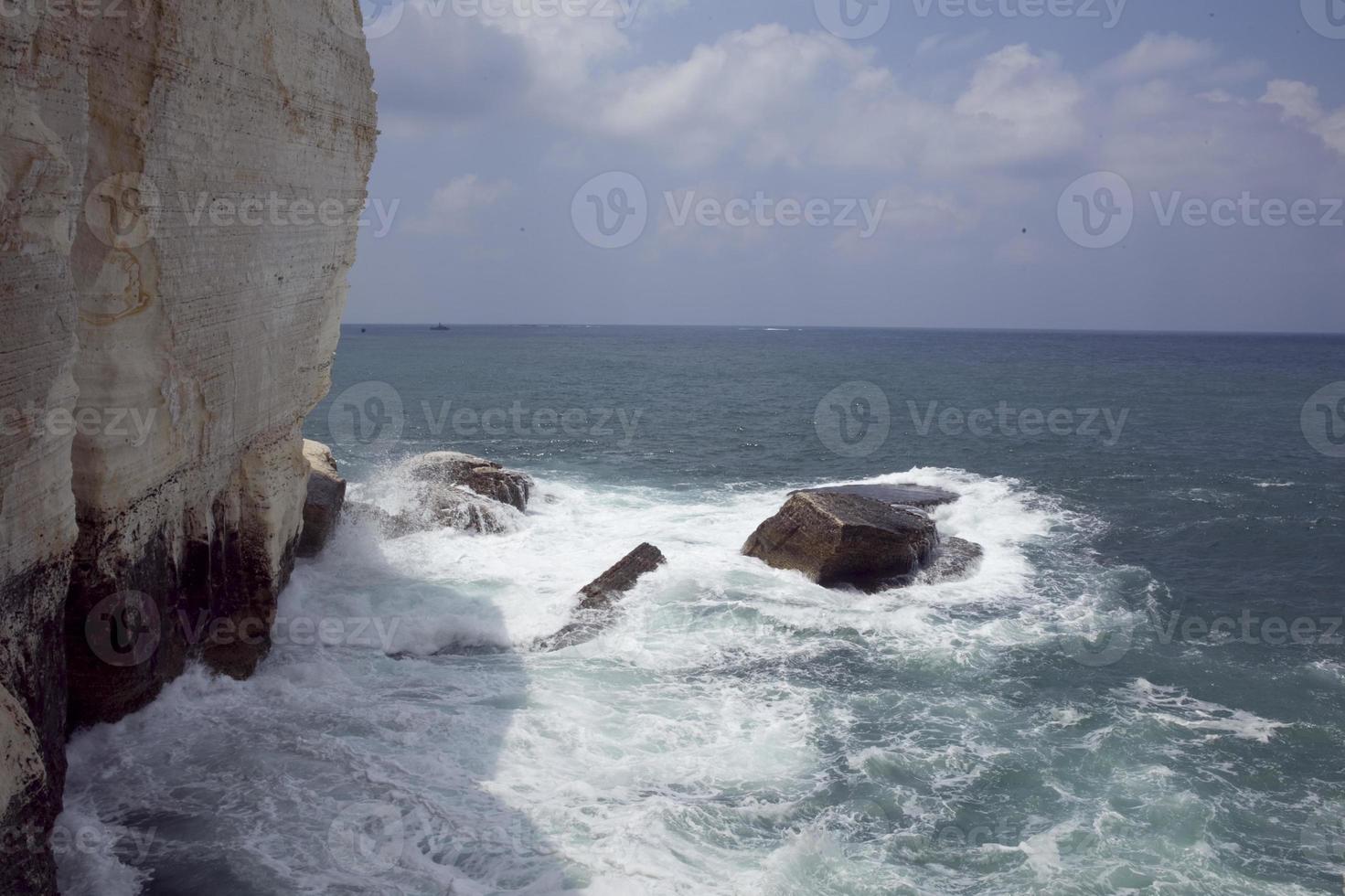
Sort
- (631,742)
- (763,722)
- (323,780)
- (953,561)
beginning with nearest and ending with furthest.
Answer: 1. (323,780)
2. (631,742)
3. (763,722)
4. (953,561)

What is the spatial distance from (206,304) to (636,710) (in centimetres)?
796

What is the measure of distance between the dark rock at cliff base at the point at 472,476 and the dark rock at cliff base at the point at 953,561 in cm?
1013

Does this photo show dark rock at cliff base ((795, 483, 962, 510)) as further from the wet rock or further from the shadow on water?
the shadow on water

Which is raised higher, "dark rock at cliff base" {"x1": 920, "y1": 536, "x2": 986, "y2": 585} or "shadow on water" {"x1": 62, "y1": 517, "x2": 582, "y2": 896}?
"dark rock at cliff base" {"x1": 920, "y1": 536, "x2": 986, "y2": 585}

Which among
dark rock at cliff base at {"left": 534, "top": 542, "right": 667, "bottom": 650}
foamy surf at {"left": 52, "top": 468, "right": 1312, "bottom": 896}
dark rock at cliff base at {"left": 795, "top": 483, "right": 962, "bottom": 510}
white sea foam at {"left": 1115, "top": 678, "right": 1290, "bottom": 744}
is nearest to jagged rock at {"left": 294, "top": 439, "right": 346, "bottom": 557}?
foamy surf at {"left": 52, "top": 468, "right": 1312, "bottom": 896}

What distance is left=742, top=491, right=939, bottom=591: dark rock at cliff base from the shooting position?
1898 centimetres

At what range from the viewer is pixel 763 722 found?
13273mm

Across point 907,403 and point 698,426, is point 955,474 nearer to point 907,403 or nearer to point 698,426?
point 698,426

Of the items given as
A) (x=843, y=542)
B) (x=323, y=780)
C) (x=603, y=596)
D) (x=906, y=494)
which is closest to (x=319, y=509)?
(x=603, y=596)

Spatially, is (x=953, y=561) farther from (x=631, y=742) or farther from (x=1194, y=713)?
(x=631, y=742)

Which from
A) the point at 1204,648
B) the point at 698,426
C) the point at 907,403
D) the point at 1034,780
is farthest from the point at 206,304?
the point at 907,403

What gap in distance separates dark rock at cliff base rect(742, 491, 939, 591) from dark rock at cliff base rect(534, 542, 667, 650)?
2.50 m

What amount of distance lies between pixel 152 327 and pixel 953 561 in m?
15.7

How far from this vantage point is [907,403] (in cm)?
5312
